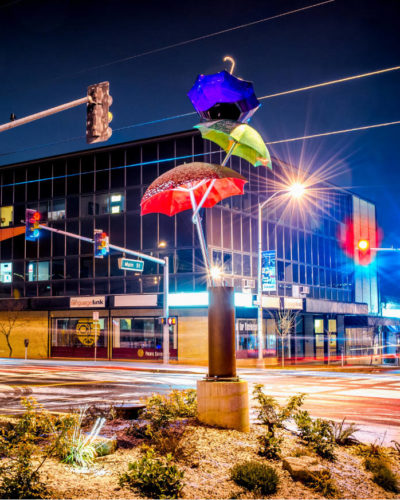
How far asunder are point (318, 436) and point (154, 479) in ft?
9.96

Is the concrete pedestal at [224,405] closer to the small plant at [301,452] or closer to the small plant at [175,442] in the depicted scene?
the small plant at [175,442]

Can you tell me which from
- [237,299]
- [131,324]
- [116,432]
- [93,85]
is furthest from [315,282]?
[116,432]

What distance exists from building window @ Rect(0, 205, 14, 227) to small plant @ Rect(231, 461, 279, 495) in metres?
44.5

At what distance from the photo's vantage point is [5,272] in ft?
157

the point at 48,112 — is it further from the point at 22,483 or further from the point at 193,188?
the point at 22,483

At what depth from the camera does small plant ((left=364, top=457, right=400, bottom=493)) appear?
6.81 metres

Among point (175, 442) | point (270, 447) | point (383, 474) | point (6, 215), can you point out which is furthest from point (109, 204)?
point (383, 474)

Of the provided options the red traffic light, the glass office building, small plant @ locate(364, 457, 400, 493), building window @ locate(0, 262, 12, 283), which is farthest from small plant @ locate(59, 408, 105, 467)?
building window @ locate(0, 262, 12, 283)

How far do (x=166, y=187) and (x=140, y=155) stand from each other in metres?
33.1

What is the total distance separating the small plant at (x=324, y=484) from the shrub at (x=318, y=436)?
1058 millimetres

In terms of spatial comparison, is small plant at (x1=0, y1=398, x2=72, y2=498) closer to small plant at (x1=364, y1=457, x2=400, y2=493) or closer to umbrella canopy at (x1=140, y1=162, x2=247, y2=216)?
umbrella canopy at (x1=140, y1=162, x2=247, y2=216)

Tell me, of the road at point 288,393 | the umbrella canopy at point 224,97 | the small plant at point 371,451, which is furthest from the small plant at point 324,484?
the umbrella canopy at point 224,97

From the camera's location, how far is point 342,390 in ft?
65.2

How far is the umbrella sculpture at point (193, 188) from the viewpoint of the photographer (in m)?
9.33
